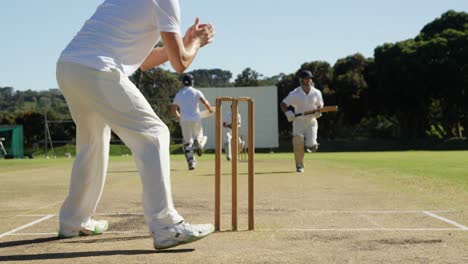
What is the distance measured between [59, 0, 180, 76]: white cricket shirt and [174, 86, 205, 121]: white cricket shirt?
11029mm

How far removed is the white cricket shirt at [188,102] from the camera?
622 inches

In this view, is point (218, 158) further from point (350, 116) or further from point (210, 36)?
point (350, 116)

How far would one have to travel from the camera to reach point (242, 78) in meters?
80.9

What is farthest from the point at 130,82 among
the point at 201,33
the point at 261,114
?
the point at 261,114

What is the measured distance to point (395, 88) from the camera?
5234 cm

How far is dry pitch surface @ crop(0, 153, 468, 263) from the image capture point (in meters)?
4.41

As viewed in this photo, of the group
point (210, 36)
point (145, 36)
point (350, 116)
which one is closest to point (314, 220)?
point (210, 36)

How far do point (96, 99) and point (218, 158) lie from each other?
4.46 ft

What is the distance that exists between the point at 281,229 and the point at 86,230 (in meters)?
1.63

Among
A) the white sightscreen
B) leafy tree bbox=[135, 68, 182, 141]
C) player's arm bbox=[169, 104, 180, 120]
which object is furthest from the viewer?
leafy tree bbox=[135, 68, 182, 141]

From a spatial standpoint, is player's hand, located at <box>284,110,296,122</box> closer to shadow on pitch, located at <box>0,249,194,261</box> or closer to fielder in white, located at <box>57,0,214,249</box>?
fielder in white, located at <box>57,0,214,249</box>

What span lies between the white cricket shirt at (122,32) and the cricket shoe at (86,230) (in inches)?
54.8

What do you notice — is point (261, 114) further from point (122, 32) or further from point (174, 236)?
point (174, 236)

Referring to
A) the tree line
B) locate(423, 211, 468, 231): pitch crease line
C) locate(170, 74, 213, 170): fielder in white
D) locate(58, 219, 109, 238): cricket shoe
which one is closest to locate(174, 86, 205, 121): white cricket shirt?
locate(170, 74, 213, 170): fielder in white
